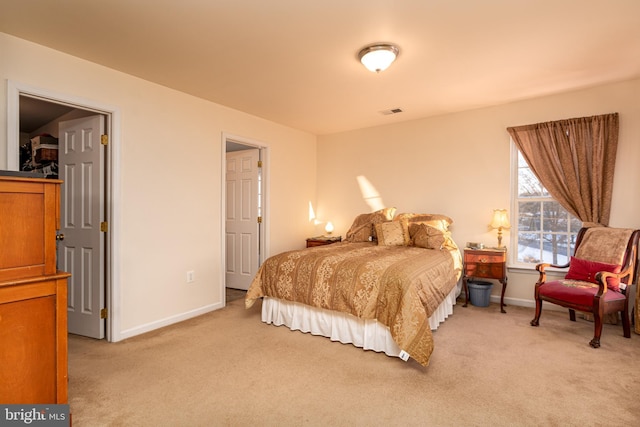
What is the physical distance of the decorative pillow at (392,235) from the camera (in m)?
4.11

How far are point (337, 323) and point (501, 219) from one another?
2.42 metres

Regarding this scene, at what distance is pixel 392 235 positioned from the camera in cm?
413

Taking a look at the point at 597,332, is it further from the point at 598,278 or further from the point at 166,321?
the point at 166,321

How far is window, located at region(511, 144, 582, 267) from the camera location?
3912mm

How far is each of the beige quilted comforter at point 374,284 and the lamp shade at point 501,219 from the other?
2.72 ft

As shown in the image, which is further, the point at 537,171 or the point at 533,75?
the point at 537,171

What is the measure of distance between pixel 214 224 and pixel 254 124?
4.88 feet

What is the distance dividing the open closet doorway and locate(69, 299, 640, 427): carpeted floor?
5.44 feet

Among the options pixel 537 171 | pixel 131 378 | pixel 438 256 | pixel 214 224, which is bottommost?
pixel 131 378

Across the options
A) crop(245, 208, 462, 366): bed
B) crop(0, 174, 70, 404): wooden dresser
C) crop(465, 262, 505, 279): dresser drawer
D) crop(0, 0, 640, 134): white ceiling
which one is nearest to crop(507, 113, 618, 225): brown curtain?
crop(0, 0, 640, 134): white ceiling

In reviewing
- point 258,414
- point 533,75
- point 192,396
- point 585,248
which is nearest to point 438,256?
point 585,248

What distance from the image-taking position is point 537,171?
3912mm

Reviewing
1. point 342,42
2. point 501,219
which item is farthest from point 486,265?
point 342,42

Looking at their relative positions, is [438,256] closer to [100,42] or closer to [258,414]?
[258,414]
